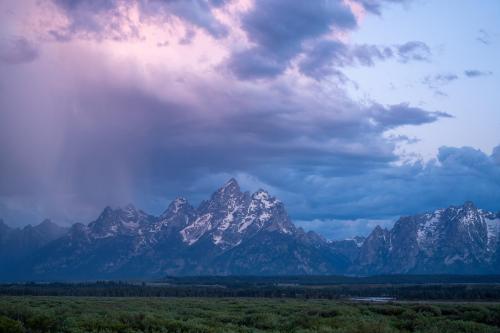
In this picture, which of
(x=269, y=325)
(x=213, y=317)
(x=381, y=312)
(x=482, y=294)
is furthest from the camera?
(x=482, y=294)

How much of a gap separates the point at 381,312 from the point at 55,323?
49.3m

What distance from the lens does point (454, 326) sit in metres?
63.8

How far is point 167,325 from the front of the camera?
6266 cm

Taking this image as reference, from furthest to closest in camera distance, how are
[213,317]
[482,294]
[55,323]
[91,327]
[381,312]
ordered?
[482,294], [381,312], [213,317], [55,323], [91,327]

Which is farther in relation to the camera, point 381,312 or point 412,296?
point 412,296

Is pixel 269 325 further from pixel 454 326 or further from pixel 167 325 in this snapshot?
pixel 454 326

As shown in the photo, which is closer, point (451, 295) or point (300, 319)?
point (300, 319)

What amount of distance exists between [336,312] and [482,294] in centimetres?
10842

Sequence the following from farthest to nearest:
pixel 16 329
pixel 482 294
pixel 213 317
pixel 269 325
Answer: pixel 482 294 < pixel 213 317 < pixel 269 325 < pixel 16 329

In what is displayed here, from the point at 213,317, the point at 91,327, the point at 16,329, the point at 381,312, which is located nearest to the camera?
the point at 16,329

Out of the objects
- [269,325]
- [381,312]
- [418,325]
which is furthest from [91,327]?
[381,312]

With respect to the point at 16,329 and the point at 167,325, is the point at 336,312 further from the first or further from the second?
the point at 16,329

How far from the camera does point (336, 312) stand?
8425 cm

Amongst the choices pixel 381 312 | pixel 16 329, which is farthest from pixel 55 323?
pixel 381 312
